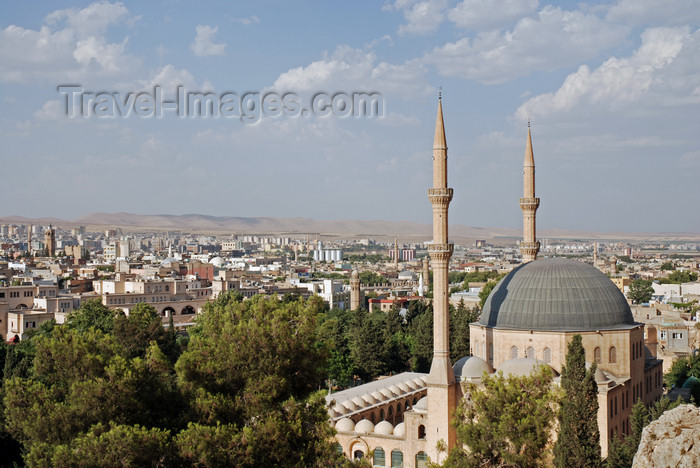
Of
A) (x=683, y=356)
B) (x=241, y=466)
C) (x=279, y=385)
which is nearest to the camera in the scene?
(x=241, y=466)

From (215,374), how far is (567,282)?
1193cm

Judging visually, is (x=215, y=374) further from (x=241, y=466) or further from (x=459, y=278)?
(x=459, y=278)

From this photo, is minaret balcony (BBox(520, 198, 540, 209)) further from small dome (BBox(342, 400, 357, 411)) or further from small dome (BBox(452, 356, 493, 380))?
small dome (BBox(342, 400, 357, 411))

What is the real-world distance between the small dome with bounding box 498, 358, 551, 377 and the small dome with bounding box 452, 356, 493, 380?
520mm

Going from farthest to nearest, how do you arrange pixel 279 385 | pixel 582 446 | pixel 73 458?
pixel 582 446 < pixel 279 385 < pixel 73 458

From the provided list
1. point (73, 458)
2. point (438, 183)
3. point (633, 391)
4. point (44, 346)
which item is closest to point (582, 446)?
point (633, 391)

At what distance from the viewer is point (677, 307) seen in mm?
57531

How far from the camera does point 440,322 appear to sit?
70.4 ft

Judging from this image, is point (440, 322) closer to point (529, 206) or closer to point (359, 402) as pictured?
point (359, 402)

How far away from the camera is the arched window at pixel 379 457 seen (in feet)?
73.3

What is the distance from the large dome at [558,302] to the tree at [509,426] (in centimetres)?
567

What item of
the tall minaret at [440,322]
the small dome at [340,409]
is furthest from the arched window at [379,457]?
the small dome at [340,409]

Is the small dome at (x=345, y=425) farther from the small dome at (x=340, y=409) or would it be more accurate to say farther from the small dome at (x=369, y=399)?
the small dome at (x=369, y=399)

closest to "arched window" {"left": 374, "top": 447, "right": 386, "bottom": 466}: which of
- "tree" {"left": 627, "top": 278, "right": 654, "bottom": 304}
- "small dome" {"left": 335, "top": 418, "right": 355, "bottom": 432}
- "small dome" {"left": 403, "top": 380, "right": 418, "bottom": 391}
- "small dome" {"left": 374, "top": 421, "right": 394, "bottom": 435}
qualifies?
"small dome" {"left": 374, "top": 421, "right": 394, "bottom": 435}
